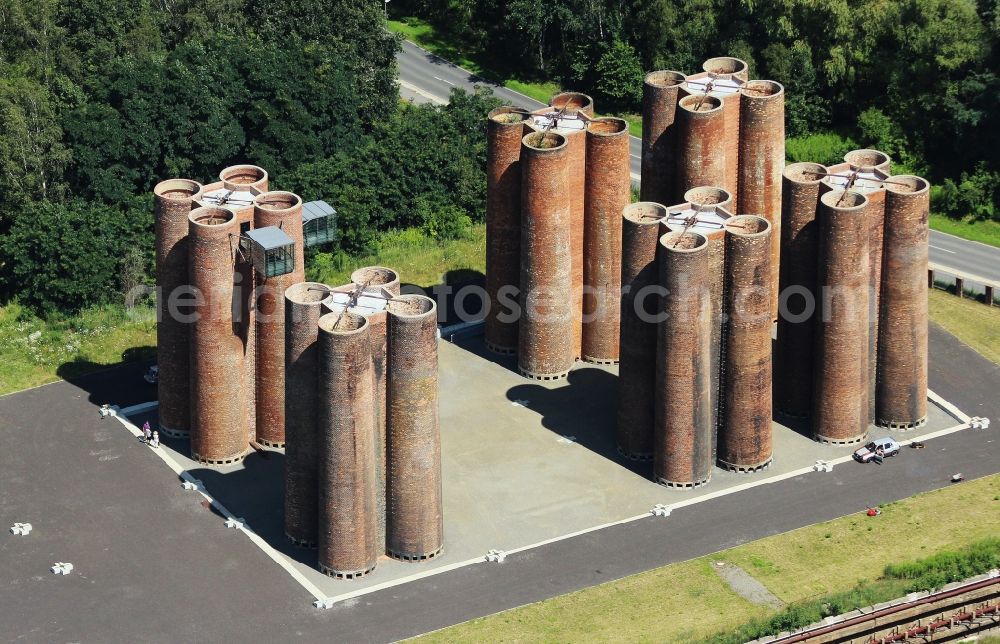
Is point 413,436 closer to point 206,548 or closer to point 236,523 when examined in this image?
point 236,523

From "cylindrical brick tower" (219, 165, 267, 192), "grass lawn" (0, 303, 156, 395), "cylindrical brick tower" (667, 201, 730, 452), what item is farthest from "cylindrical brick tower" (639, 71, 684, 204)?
"grass lawn" (0, 303, 156, 395)

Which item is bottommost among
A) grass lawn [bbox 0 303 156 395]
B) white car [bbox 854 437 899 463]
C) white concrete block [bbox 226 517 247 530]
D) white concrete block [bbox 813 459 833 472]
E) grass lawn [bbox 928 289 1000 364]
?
white concrete block [bbox 226 517 247 530]

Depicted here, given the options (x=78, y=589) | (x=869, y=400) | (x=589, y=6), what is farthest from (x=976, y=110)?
(x=78, y=589)

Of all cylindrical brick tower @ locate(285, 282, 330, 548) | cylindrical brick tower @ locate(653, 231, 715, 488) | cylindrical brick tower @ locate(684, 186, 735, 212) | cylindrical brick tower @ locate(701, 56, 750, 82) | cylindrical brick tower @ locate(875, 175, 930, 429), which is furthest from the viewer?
cylindrical brick tower @ locate(701, 56, 750, 82)

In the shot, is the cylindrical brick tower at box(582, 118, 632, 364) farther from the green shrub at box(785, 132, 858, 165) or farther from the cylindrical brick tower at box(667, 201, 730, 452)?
the green shrub at box(785, 132, 858, 165)

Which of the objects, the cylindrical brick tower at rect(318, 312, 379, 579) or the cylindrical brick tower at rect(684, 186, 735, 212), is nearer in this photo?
the cylindrical brick tower at rect(318, 312, 379, 579)

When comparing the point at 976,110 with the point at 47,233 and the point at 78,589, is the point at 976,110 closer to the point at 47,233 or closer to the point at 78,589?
the point at 47,233
